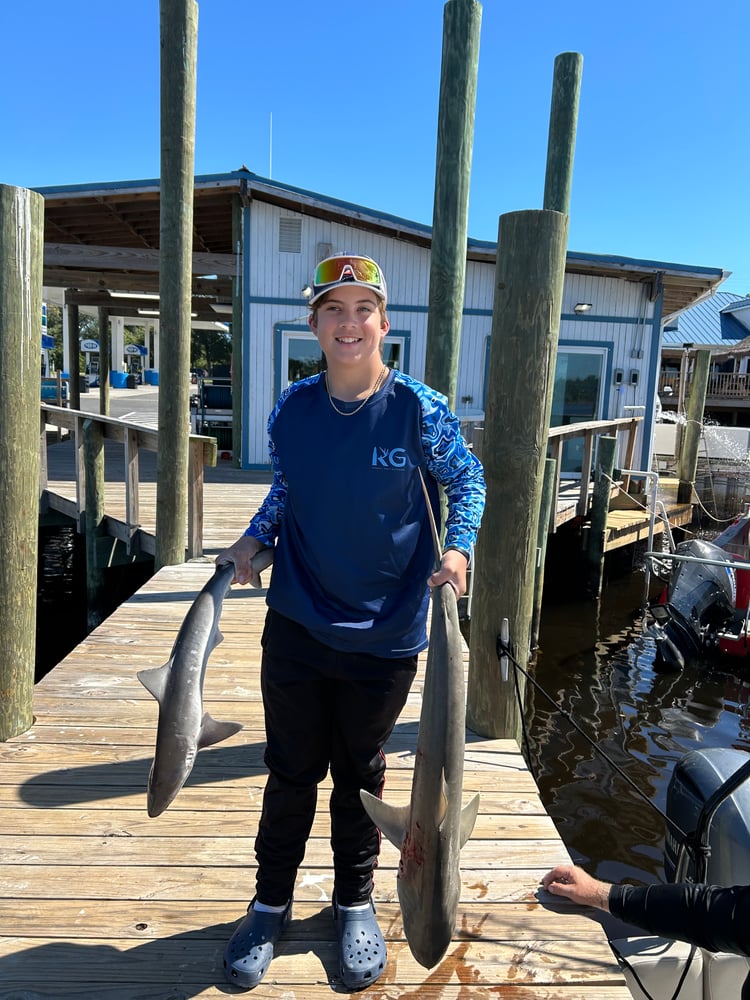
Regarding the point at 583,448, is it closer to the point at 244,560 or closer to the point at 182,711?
the point at 244,560

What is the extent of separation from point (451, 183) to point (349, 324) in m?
4.21

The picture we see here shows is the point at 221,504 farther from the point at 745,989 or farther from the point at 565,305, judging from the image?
the point at 745,989

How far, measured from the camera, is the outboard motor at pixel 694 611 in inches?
332

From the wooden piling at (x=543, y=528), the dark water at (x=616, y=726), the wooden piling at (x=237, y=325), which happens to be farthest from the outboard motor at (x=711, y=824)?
the wooden piling at (x=237, y=325)

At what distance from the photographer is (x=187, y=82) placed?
560cm

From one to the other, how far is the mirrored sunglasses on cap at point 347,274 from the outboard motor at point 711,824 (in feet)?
6.47

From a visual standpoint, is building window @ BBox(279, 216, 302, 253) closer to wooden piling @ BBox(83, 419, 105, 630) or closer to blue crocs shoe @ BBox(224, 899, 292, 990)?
wooden piling @ BBox(83, 419, 105, 630)

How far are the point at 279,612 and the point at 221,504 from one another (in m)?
7.85

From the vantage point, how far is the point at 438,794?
1.67m

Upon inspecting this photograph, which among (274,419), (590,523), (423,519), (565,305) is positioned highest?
(565,305)

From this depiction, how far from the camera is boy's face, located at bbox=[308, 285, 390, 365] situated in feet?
6.77

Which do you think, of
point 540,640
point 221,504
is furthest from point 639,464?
point 221,504

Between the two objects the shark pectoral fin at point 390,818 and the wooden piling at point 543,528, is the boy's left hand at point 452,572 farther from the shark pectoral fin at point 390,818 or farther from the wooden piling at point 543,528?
the wooden piling at point 543,528

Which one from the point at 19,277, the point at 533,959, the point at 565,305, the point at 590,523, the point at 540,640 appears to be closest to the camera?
the point at 533,959
